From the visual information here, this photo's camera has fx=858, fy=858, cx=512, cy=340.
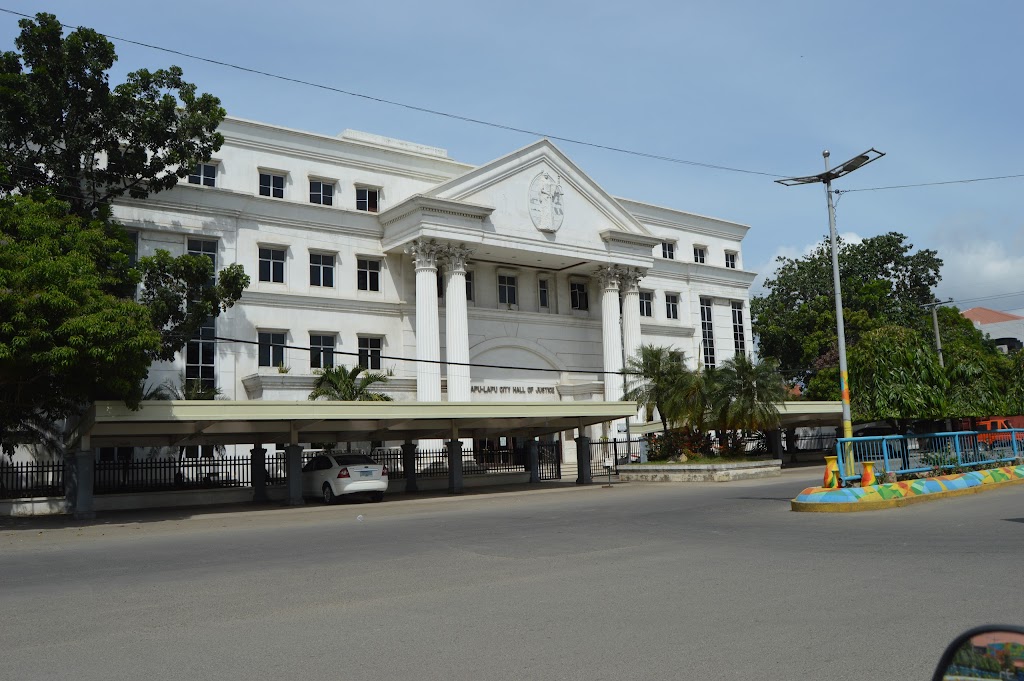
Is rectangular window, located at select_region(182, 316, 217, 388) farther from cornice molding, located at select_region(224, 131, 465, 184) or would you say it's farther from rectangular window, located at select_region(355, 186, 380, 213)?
rectangular window, located at select_region(355, 186, 380, 213)

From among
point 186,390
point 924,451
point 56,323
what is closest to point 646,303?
point 186,390

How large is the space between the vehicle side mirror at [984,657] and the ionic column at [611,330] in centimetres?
4347

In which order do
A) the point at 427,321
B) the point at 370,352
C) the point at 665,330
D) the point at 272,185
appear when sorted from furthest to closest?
the point at 665,330 → the point at 272,185 → the point at 370,352 → the point at 427,321

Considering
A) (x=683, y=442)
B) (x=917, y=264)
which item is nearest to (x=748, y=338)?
(x=917, y=264)

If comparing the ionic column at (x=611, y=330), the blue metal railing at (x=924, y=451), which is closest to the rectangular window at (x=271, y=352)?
the ionic column at (x=611, y=330)

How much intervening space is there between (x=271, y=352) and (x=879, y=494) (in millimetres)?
28606

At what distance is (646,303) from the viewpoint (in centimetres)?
5438

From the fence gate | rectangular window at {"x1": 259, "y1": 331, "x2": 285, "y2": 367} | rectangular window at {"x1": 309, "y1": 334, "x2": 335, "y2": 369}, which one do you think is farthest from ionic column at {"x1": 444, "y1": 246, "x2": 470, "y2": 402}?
rectangular window at {"x1": 259, "y1": 331, "x2": 285, "y2": 367}

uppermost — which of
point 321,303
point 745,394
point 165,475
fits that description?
point 321,303

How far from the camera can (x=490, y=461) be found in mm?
35688

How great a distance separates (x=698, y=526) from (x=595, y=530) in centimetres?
190

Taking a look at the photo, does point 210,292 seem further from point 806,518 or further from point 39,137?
point 806,518

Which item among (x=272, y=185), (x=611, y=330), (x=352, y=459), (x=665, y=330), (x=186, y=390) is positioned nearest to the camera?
(x=352, y=459)

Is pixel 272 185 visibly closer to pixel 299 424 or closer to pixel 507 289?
pixel 507 289
